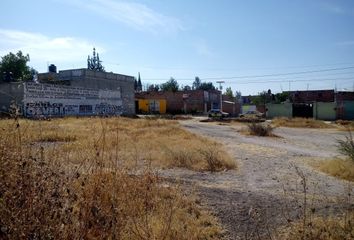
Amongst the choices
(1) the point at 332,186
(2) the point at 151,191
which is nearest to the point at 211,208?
(2) the point at 151,191

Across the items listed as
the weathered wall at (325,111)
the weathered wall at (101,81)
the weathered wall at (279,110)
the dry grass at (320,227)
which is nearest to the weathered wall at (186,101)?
the weathered wall at (101,81)

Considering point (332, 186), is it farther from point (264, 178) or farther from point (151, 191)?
point (151, 191)

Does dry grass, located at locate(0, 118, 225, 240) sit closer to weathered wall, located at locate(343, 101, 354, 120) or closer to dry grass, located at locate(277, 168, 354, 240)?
dry grass, located at locate(277, 168, 354, 240)

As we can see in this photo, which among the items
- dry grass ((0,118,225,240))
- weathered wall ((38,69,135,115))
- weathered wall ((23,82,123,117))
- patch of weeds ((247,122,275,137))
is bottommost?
patch of weeds ((247,122,275,137))

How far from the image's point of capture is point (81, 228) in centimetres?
407

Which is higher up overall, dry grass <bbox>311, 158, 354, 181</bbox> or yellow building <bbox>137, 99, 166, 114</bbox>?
yellow building <bbox>137, 99, 166, 114</bbox>

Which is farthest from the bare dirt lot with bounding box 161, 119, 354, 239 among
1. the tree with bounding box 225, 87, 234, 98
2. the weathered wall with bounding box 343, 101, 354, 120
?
the tree with bounding box 225, 87, 234, 98

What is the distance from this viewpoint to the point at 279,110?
232ft

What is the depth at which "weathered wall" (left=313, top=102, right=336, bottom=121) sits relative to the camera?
217 feet

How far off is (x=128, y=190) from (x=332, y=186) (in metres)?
5.69

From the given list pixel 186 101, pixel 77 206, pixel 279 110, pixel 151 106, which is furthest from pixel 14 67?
pixel 77 206

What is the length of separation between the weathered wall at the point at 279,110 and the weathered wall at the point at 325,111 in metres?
4.02

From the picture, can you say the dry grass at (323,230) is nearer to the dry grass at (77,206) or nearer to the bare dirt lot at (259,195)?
the bare dirt lot at (259,195)

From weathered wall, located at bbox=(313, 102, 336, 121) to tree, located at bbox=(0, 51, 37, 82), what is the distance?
160 feet
